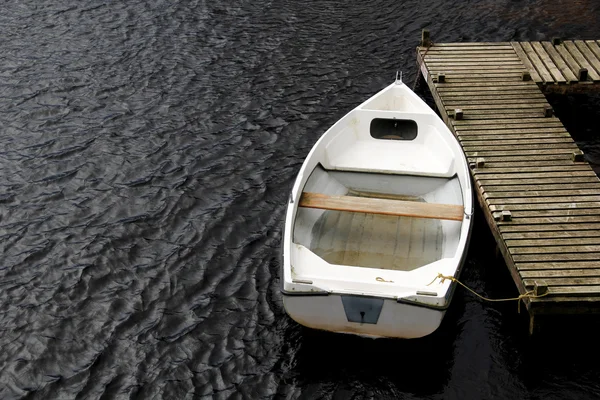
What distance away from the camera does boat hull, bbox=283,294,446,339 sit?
39.1ft

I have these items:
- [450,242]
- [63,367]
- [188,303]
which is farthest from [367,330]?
[63,367]

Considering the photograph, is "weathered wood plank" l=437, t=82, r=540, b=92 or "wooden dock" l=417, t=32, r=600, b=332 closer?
"wooden dock" l=417, t=32, r=600, b=332

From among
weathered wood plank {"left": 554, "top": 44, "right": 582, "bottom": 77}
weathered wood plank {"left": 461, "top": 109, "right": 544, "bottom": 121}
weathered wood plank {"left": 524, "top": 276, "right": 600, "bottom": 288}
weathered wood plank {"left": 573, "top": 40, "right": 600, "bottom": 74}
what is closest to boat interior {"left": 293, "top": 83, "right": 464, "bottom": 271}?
weathered wood plank {"left": 461, "top": 109, "right": 544, "bottom": 121}

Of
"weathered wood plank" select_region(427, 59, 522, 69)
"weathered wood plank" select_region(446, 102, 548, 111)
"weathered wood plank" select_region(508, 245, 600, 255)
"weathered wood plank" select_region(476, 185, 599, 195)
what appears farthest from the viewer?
"weathered wood plank" select_region(427, 59, 522, 69)

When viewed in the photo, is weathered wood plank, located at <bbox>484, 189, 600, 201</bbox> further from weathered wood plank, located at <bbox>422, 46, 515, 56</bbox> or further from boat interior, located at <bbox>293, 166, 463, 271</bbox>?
weathered wood plank, located at <bbox>422, 46, 515, 56</bbox>

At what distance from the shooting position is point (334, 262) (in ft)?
46.0

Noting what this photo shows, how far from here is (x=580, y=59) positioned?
20906 mm

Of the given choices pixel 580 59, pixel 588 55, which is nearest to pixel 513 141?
pixel 580 59

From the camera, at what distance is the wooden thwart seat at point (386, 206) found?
14.2 m

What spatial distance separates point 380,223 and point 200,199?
198 inches

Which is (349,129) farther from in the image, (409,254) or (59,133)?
(59,133)

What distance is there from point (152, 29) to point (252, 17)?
395 centimetres

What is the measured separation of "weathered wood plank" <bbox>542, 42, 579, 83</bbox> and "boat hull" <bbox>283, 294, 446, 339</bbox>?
11195 mm

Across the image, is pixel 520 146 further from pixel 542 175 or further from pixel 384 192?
pixel 384 192
